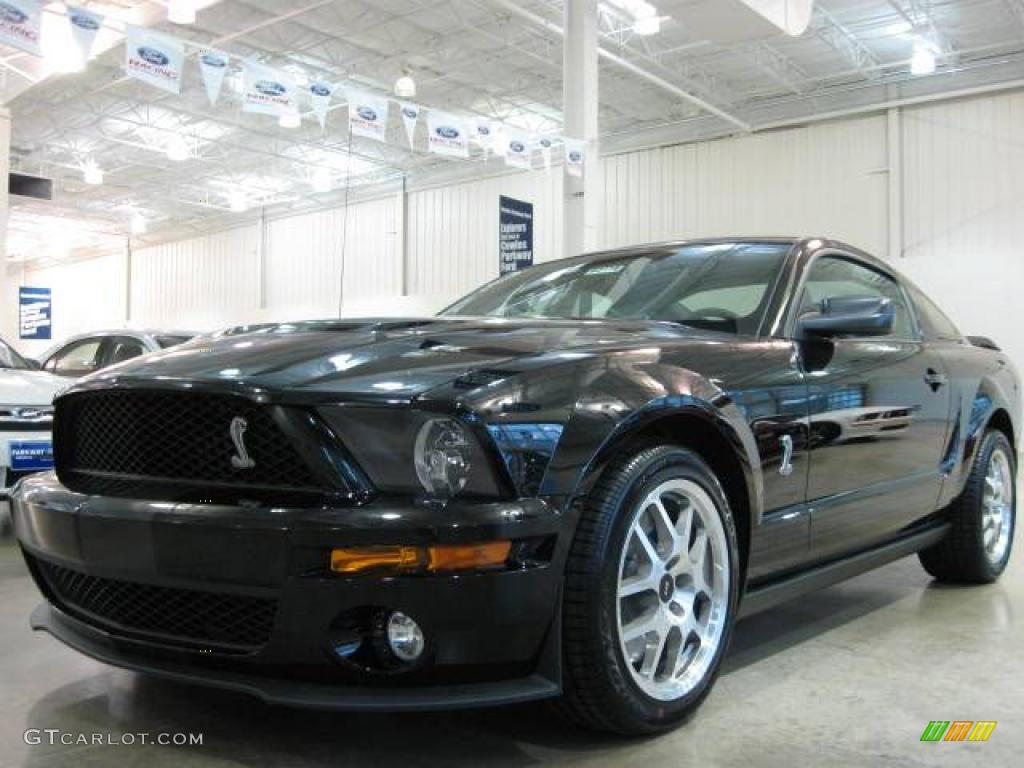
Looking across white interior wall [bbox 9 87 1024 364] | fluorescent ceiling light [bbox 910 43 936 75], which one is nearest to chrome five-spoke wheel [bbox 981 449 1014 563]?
fluorescent ceiling light [bbox 910 43 936 75]

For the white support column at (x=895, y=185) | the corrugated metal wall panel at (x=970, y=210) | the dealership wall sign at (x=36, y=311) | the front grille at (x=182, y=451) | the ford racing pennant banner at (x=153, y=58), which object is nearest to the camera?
the front grille at (x=182, y=451)

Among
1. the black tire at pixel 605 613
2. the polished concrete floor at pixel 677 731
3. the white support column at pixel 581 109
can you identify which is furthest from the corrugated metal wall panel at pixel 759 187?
the black tire at pixel 605 613

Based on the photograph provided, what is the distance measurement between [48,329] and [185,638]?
22924 millimetres

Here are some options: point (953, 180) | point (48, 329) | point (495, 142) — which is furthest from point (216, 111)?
point (953, 180)

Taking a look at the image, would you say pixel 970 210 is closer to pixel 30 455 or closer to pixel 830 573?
pixel 830 573

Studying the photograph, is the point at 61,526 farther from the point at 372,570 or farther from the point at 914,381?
the point at 914,381

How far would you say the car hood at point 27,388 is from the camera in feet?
15.7

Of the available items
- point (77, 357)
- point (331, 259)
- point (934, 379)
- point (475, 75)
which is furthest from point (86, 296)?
point (934, 379)

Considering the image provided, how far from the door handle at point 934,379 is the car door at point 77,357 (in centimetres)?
741

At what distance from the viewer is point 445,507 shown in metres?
1.78

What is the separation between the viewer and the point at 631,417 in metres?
2.02

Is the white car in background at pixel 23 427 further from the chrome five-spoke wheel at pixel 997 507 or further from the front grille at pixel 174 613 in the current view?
the chrome five-spoke wheel at pixel 997 507

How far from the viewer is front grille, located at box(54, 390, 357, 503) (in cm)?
186

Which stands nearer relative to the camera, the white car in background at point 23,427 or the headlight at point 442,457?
the headlight at point 442,457
